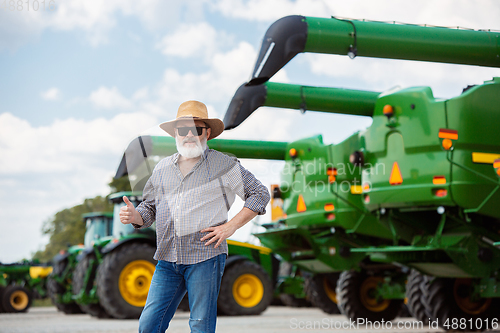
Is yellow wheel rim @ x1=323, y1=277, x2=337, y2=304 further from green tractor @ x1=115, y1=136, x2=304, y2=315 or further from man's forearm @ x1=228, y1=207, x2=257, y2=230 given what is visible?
man's forearm @ x1=228, y1=207, x2=257, y2=230

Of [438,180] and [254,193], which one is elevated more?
[438,180]

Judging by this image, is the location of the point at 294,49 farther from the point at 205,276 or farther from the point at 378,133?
the point at 205,276

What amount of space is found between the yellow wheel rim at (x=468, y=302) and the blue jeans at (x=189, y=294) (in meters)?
5.37

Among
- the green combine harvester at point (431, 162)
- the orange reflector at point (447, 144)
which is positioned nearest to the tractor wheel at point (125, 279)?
the green combine harvester at point (431, 162)

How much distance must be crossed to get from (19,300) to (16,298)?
98 mm

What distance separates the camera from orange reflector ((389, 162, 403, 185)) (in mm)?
7411

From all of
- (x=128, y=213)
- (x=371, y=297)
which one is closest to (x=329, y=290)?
(x=371, y=297)

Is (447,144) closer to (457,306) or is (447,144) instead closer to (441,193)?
(441,193)

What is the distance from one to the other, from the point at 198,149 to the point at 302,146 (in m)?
6.91

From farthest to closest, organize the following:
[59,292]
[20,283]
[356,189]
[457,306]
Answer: [20,283]
[59,292]
[356,189]
[457,306]

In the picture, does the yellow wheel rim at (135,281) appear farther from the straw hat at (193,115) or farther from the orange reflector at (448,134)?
the straw hat at (193,115)

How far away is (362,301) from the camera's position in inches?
389

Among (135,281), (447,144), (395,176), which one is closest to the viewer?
(447,144)

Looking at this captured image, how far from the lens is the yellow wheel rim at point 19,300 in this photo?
16938 millimetres
